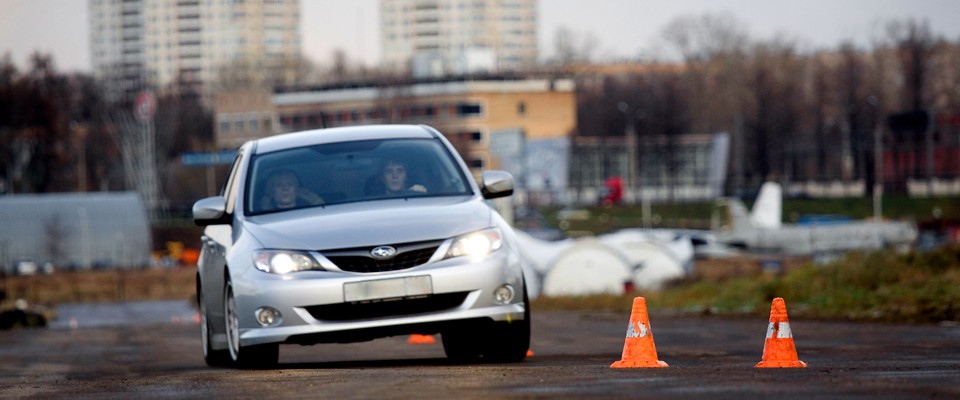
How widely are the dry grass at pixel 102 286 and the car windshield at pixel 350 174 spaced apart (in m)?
51.1

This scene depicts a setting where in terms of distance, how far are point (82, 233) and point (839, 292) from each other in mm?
77759

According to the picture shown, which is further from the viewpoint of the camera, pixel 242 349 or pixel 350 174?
pixel 350 174

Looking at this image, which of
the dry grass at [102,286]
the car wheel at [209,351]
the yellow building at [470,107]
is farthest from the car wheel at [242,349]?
the yellow building at [470,107]

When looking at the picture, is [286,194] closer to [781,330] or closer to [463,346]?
[463,346]

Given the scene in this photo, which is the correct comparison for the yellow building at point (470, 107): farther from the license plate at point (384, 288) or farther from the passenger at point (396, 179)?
the license plate at point (384, 288)

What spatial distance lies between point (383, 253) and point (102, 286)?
224 ft

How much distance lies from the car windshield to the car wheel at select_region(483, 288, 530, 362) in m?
1.05

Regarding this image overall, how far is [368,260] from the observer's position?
10.4 m

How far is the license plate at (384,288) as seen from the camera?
1042 cm

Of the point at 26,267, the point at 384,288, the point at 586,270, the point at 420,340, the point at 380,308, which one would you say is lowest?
the point at 26,267

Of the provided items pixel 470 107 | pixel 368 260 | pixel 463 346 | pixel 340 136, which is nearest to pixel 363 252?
pixel 368 260

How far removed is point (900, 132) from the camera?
111 metres

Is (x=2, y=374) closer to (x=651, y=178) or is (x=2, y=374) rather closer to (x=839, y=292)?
(x=839, y=292)

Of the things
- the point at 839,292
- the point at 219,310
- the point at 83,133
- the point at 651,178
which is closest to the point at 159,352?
the point at 219,310
